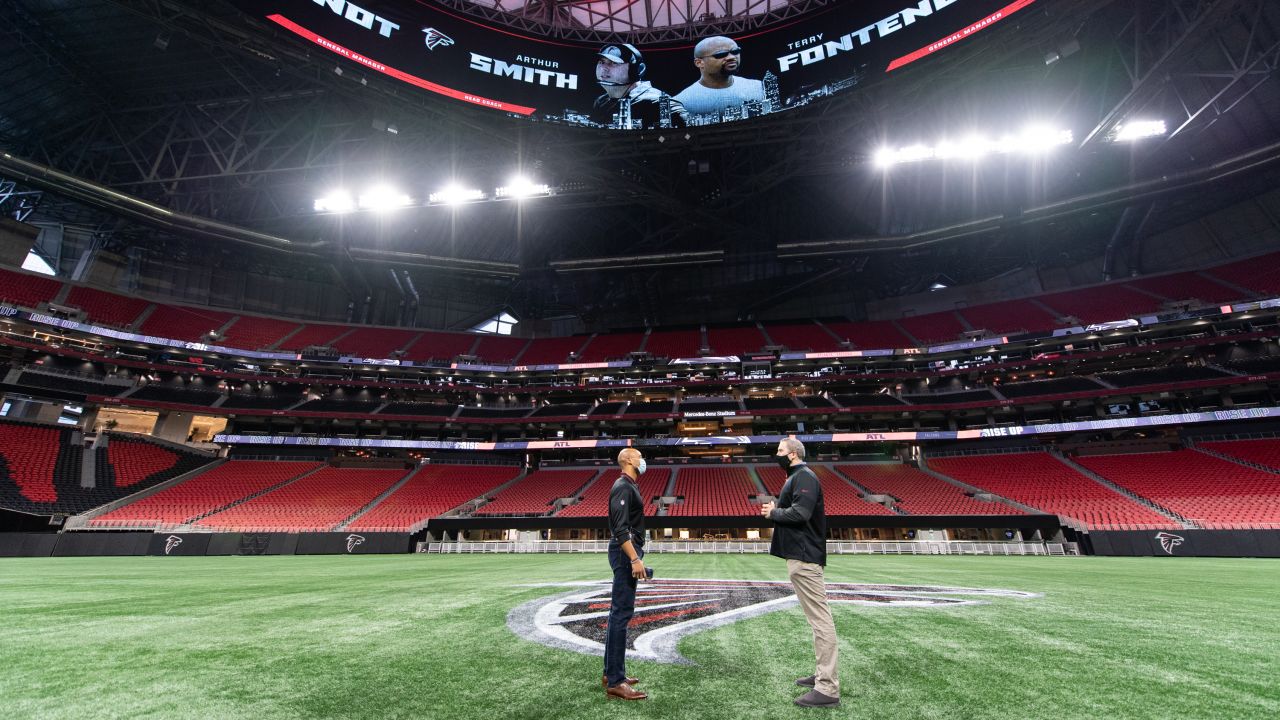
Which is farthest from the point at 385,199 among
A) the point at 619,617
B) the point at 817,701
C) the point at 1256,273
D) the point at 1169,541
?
the point at 1256,273

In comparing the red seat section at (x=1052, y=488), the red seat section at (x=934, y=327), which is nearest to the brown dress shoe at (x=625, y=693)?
the red seat section at (x=1052, y=488)

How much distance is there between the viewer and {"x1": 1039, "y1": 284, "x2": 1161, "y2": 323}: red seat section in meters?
34.0

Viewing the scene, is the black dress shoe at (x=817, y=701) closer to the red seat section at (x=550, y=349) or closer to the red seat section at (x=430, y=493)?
the red seat section at (x=430, y=493)

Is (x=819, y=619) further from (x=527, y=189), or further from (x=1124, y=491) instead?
(x=527, y=189)

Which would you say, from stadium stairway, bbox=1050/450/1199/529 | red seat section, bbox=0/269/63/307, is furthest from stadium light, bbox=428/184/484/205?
stadium stairway, bbox=1050/450/1199/529

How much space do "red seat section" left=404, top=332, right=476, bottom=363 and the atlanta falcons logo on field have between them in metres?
38.0

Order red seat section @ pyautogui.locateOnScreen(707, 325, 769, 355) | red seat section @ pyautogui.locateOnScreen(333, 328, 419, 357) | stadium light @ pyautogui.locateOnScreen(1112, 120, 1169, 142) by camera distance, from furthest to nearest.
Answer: red seat section @ pyautogui.locateOnScreen(707, 325, 769, 355)
red seat section @ pyautogui.locateOnScreen(333, 328, 419, 357)
stadium light @ pyautogui.locateOnScreen(1112, 120, 1169, 142)

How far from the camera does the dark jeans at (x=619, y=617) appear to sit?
10.5 ft

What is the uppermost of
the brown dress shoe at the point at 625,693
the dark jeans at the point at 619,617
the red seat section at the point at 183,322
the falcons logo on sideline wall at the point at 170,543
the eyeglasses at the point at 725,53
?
the eyeglasses at the point at 725,53

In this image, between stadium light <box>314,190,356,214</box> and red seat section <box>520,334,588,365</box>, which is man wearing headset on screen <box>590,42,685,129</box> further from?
red seat section <box>520,334,588,365</box>

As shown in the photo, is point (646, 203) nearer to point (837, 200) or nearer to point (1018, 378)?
point (837, 200)

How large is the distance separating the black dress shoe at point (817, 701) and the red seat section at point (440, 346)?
4327 cm

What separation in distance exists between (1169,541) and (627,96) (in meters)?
31.2

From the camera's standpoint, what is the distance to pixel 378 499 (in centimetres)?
3045
